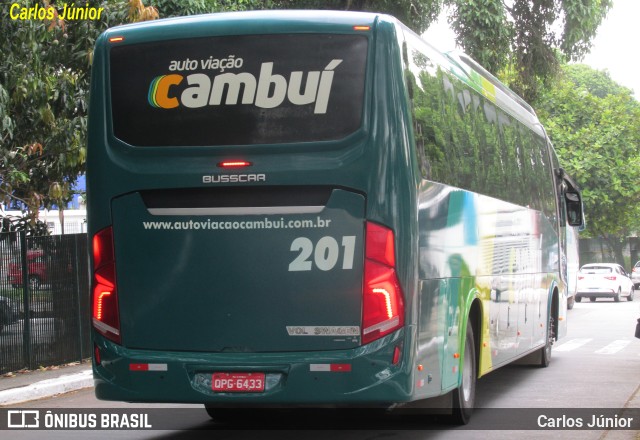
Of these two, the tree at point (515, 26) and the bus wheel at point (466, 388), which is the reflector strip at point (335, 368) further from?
the tree at point (515, 26)

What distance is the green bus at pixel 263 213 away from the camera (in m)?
8.24

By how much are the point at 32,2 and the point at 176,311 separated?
22.0 feet

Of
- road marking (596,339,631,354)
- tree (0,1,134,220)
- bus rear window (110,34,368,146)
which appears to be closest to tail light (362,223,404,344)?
bus rear window (110,34,368,146)

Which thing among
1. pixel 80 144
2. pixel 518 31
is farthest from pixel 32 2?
pixel 518 31

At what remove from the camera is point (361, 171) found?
8258 mm

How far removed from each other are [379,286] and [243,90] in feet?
5.92

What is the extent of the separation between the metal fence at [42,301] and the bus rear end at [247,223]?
20.6 feet

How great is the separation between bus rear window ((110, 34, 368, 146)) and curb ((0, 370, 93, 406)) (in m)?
5.01

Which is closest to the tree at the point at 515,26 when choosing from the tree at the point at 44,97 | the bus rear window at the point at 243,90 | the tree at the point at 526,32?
the tree at the point at 526,32

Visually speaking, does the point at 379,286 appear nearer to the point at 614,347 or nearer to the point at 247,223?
the point at 247,223

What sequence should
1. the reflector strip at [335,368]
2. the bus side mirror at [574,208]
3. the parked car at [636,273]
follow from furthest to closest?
the parked car at [636,273]
the bus side mirror at [574,208]
the reflector strip at [335,368]

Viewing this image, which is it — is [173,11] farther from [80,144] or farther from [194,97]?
[194,97]

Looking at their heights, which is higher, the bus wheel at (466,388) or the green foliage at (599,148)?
the green foliage at (599,148)

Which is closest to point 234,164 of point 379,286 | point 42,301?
point 379,286
